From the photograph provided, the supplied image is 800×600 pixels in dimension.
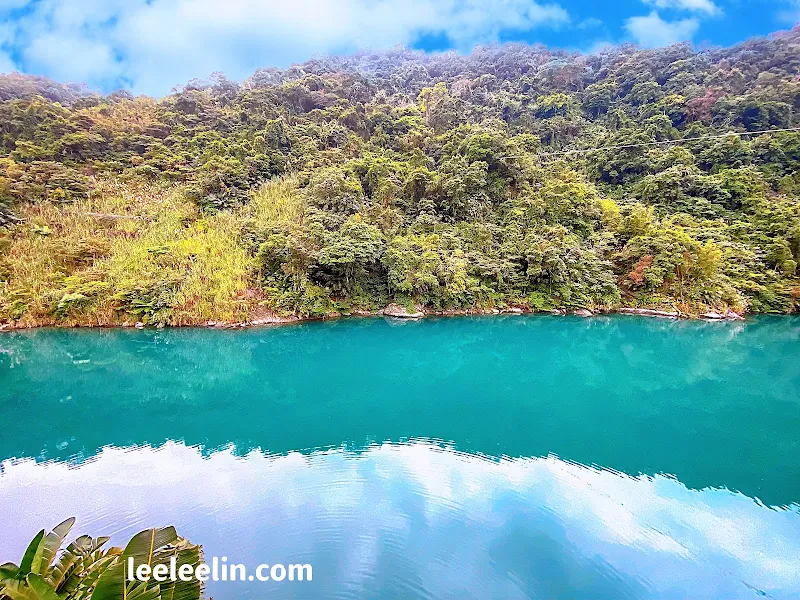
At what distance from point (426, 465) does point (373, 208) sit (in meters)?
10.8

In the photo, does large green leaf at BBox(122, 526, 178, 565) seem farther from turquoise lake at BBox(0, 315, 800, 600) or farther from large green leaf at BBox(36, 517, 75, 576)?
turquoise lake at BBox(0, 315, 800, 600)

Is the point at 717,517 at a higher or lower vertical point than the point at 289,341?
lower

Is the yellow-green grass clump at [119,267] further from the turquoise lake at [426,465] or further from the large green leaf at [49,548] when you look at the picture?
Result: the large green leaf at [49,548]

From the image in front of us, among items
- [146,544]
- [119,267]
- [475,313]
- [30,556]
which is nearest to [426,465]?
[146,544]

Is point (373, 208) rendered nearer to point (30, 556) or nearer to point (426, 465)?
point (426, 465)

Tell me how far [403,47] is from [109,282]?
45.1 metres

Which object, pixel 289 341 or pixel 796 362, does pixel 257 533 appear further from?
pixel 796 362

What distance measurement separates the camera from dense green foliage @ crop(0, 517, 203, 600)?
154 cm

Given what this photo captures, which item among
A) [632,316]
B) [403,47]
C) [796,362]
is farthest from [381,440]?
[403,47]

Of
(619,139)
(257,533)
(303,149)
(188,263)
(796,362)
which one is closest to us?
(257,533)

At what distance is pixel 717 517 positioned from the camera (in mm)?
3832

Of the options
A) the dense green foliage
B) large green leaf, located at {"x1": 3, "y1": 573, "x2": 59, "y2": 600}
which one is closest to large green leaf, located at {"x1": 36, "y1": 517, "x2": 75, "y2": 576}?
the dense green foliage

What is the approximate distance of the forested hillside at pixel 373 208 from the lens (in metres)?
11.5

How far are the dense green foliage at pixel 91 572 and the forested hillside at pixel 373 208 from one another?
379 inches
